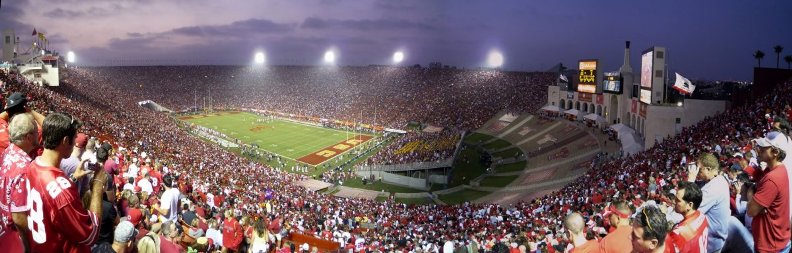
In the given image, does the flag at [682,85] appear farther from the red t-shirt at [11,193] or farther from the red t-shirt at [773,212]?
the red t-shirt at [11,193]

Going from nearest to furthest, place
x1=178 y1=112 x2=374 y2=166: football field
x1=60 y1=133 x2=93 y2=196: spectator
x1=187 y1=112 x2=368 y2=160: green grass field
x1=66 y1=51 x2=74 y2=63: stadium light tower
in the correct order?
x1=60 y1=133 x2=93 y2=196: spectator
x1=178 y1=112 x2=374 y2=166: football field
x1=187 y1=112 x2=368 y2=160: green grass field
x1=66 y1=51 x2=74 y2=63: stadium light tower

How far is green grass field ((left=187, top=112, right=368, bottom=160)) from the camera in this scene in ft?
162

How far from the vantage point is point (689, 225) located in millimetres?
4234

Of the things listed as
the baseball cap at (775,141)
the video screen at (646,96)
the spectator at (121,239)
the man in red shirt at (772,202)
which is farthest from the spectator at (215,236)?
the video screen at (646,96)

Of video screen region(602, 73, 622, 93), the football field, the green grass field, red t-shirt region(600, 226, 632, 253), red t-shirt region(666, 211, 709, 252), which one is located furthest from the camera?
the green grass field

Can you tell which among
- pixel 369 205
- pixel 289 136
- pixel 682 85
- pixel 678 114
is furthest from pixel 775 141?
pixel 289 136

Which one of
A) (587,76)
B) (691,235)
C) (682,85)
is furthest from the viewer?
(587,76)

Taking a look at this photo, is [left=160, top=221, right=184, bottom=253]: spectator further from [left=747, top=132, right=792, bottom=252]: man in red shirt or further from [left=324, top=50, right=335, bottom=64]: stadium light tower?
[left=324, top=50, right=335, bottom=64]: stadium light tower

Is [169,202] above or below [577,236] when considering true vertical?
below

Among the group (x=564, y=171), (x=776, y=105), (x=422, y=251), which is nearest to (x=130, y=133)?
(x=422, y=251)

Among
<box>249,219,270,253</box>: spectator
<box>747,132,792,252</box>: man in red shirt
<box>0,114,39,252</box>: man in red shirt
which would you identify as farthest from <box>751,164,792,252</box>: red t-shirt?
<box>249,219,270,253</box>: spectator

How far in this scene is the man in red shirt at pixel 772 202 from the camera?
4516 millimetres

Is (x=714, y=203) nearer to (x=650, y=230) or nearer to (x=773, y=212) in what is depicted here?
(x=773, y=212)

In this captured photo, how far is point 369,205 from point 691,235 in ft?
72.6
